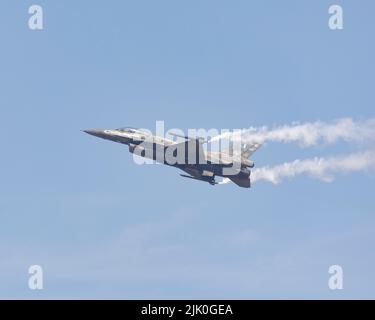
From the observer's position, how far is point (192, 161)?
348 ft

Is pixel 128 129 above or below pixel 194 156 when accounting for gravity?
above

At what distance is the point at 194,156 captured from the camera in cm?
10525

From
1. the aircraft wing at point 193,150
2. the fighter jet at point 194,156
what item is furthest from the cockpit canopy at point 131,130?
the aircraft wing at point 193,150

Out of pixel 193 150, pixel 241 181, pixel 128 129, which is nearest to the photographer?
pixel 193 150

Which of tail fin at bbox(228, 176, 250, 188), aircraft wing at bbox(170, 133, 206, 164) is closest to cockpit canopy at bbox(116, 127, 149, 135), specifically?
aircraft wing at bbox(170, 133, 206, 164)

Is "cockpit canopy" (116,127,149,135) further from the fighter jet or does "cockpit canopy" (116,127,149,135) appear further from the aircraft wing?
the aircraft wing

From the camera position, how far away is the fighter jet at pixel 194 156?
346ft

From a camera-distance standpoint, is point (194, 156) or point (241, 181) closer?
point (194, 156)

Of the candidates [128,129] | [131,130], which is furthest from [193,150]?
[128,129]

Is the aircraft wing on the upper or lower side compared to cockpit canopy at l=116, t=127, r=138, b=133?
lower

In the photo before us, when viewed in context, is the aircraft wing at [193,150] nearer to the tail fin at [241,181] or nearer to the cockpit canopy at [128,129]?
the tail fin at [241,181]

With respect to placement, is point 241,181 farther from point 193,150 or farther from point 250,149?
point 193,150

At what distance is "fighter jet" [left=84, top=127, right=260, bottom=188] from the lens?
105 m
